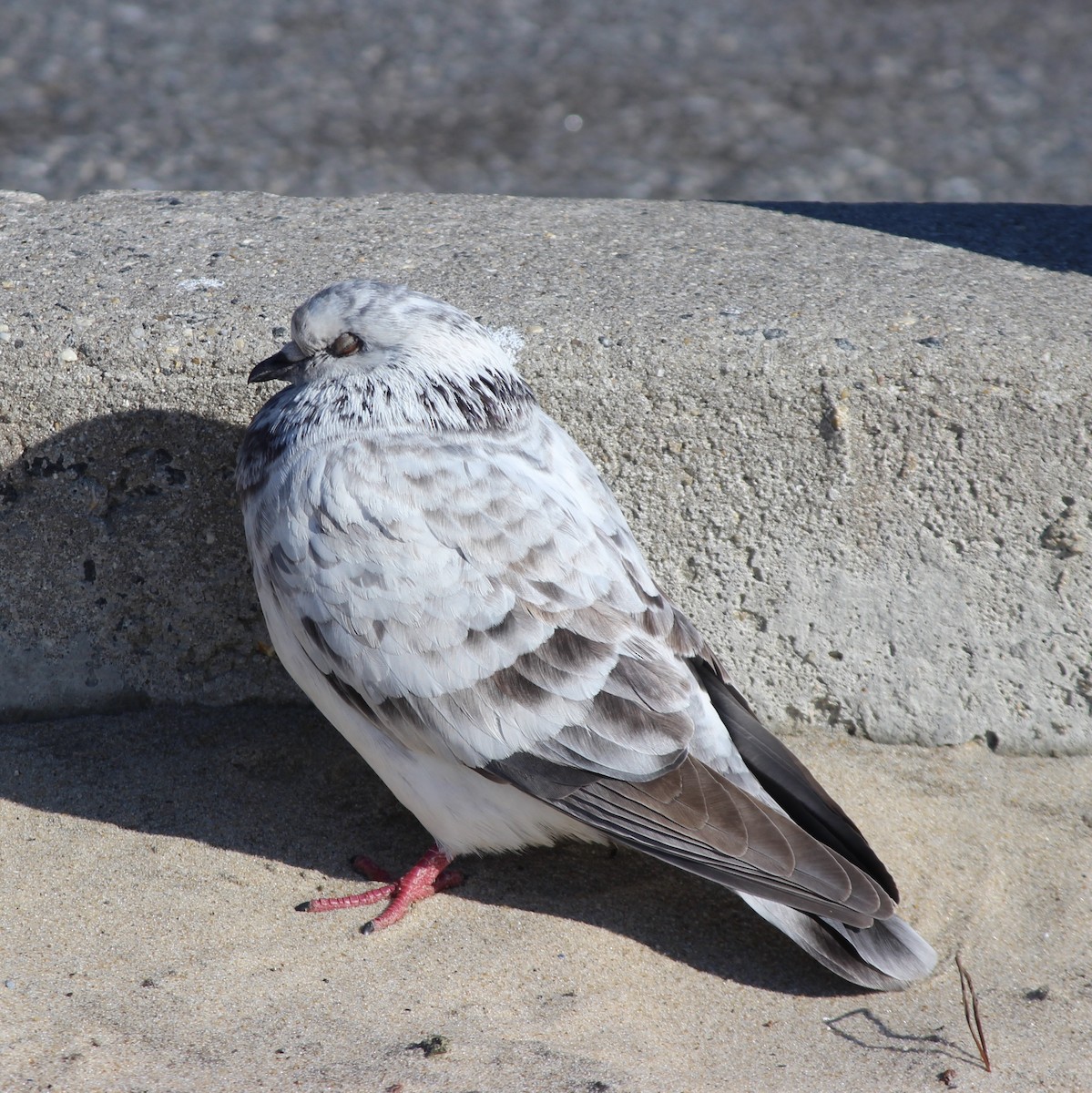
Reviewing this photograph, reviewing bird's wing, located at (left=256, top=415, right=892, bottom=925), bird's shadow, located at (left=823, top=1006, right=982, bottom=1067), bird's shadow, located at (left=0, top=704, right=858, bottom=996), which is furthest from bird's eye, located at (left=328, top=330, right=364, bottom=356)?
bird's shadow, located at (left=823, top=1006, right=982, bottom=1067)

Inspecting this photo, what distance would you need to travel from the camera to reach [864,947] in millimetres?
2773

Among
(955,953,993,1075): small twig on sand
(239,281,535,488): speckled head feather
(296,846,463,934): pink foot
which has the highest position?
(239,281,535,488): speckled head feather

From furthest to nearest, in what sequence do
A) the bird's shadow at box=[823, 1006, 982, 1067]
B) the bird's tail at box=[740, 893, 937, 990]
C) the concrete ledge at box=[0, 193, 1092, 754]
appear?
the concrete ledge at box=[0, 193, 1092, 754], the bird's tail at box=[740, 893, 937, 990], the bird's shadow at box=[823, 1006, 982, 1067]

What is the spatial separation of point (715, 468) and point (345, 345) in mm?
1012

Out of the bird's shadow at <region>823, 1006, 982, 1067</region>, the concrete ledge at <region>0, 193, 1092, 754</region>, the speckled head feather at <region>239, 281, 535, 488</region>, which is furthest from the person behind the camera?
the concrete ledge at <region>0, 193, 1092, 754</region>

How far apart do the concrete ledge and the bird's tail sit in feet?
2.51

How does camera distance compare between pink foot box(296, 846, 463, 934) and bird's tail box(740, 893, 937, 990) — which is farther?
pink foot box(296, 846, 463, 934)

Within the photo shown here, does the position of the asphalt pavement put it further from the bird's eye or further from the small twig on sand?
the small twig on sand

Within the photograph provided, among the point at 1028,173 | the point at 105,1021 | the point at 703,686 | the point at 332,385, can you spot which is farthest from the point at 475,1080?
the point at 1028,173

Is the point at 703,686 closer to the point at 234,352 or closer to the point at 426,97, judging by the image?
the point at 234,352

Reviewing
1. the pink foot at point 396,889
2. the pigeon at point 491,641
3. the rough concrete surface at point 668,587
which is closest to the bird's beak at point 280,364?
the pigeon at point 491,641

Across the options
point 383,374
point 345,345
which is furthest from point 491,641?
point 345,345

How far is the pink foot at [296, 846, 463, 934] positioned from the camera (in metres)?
2.95

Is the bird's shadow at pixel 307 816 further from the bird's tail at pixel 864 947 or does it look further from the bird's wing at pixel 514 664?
the bird's wing at pixel 514 664
